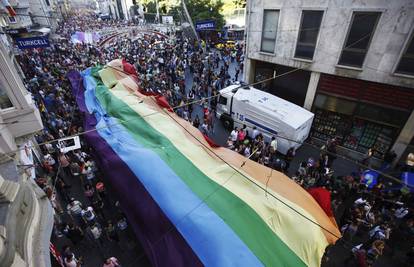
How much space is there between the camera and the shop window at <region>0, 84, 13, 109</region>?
322 inches

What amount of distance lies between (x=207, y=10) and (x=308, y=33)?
25596mm

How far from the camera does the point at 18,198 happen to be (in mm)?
5215

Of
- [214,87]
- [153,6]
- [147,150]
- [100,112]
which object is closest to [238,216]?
[147,150]

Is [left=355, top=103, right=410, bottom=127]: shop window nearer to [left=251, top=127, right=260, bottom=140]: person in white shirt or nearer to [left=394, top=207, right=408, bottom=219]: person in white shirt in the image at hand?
[left=394, top=207, right=408, bottom=219]: person in white shirt

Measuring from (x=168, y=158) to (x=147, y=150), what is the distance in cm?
102

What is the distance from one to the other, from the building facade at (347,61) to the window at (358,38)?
43mm

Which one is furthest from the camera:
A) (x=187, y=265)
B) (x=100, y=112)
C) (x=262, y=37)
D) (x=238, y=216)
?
(x=262, y=37)

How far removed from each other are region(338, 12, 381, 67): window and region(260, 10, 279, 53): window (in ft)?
14.2

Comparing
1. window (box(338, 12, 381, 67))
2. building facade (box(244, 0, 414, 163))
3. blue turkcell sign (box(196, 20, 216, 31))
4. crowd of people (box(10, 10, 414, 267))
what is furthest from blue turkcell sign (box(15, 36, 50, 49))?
window (box(338, 12, 381, 67))

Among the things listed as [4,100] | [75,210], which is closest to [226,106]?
[75,210]

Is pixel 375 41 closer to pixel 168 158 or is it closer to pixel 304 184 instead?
pixel 304 184

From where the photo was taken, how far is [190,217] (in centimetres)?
636

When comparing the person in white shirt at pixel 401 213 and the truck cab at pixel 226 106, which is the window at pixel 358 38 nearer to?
the truck cab at pixel 226 106

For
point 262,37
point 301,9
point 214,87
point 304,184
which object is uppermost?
point 301,9
